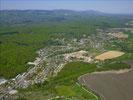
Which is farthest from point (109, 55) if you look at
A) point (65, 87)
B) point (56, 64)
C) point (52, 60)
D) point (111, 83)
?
point (65, 87)

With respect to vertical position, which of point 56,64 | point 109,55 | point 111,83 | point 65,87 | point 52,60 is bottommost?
point 52,60

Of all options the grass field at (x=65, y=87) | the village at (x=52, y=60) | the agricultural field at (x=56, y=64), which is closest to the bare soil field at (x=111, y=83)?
the agricultural field at (x=56, y=64)

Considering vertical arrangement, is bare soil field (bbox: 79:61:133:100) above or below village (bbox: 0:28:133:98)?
above

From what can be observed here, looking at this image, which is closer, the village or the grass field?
the grass field

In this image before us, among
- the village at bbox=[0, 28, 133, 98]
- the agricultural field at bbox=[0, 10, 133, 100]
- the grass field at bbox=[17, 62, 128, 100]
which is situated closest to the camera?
the grass field at bbox=[17, 62, 128, 100]

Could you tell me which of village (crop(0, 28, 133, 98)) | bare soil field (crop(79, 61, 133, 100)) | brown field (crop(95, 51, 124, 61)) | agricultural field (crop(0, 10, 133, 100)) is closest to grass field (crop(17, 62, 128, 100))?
agricultural field (crop(0, 10, 133, 100))

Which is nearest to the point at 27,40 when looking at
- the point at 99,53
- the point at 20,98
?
the point at 99,53

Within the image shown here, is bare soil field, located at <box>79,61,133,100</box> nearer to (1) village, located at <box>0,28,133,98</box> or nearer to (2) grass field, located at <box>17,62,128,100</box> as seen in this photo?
(2) grass field, located at <box>17,62,128,100</box>

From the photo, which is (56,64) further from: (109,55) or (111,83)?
(111,83)

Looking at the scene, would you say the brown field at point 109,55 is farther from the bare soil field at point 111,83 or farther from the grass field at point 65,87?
the bare soil field at point 111,83
